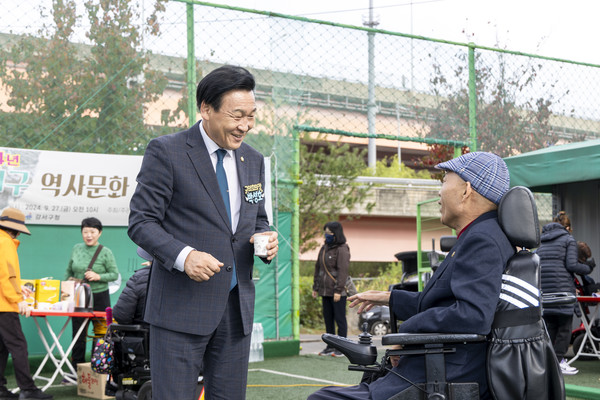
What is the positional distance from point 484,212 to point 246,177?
0.92m

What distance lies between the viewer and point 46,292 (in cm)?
679

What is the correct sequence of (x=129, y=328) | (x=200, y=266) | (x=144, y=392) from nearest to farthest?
(x=200, y=266), (x=144, y=392), (x=129, y=328)

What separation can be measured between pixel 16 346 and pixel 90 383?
2.40 feet

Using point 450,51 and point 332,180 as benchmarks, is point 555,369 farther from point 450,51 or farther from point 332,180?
point 332,180

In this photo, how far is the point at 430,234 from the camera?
25.3 metres

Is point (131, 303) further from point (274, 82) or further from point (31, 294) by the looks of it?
point (274, 82)

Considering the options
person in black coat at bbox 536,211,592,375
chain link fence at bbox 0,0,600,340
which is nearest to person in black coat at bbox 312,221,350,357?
chain link fence at bbox 0,0,600,340

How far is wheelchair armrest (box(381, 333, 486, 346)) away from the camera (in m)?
2.51

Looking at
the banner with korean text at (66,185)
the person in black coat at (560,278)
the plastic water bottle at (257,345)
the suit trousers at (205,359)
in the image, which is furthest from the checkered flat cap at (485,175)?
the plastic water bottle at (257,345)

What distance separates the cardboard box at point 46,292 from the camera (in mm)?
6762

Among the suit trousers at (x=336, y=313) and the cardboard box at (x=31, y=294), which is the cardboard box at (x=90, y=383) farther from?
the suit trousers at (x=336, y=313)

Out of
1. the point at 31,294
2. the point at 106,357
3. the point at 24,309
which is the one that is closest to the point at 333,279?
the point at 31,294

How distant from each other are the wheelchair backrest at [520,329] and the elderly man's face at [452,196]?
0.17 metres

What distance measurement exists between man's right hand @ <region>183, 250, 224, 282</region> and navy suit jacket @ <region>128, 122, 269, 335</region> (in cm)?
7
